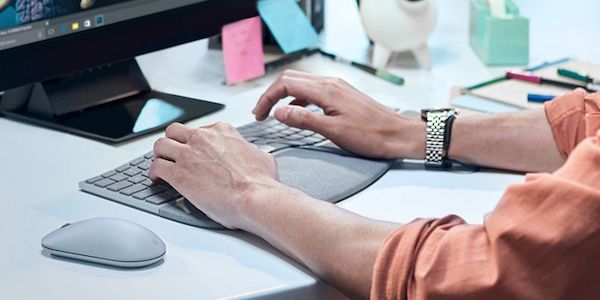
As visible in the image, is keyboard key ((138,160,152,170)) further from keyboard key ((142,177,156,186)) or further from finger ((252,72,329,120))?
finger ((252,72,329,120))

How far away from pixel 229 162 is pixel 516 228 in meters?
0.34

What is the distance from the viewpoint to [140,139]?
3.93 feet

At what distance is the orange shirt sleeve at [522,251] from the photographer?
72 cm

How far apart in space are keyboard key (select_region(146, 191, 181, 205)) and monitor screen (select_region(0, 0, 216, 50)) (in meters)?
0.29

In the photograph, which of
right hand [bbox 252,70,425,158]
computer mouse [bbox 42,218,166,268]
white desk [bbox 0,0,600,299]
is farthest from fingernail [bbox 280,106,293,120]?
computer mouse [bbox 42,218,166,268]

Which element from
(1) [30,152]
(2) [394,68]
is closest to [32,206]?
(1) [30,152]

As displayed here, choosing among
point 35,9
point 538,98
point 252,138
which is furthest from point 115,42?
point 538,98

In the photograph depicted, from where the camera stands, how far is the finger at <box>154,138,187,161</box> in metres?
1.01

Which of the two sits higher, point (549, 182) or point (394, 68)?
point (549, 182)

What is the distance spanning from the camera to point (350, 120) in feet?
3.76

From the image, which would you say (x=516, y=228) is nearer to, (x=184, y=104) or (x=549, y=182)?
(x=549, y=182)

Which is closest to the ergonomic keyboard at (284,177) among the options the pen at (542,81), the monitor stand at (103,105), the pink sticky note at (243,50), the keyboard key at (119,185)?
the keyboard key at (119,185)

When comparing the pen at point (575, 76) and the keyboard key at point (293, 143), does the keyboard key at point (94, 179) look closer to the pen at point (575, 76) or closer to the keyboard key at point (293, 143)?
the keyboard key at point (293, 143)

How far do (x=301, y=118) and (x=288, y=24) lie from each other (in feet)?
1.25
